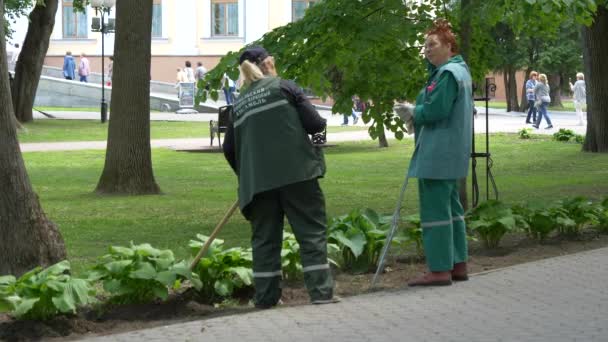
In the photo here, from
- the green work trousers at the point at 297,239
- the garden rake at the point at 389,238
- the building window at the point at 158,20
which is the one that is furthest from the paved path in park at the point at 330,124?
the building window at the point at 158,20

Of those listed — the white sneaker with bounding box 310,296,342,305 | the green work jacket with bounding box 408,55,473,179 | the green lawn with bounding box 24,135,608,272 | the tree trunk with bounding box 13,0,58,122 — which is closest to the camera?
the white sneaker with bounding box 310,296,342,305

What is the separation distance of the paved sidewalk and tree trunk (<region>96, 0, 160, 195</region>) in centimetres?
881

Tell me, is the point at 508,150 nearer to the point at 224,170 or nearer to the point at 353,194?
the point at 224,170

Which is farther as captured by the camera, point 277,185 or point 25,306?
point 277,185

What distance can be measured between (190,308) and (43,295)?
125 centimetres

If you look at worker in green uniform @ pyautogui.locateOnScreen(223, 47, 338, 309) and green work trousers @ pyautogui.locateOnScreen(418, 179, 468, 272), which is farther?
green work trousers @ pyautogui.locateOnScreen(418, 179, 468, 272)

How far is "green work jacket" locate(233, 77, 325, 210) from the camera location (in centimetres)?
835

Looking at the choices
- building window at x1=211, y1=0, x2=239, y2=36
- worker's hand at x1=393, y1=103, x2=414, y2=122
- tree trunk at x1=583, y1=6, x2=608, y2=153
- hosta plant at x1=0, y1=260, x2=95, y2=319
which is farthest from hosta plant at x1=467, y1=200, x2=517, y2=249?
building window at x1=211, y1=0, x2=239, y2=36

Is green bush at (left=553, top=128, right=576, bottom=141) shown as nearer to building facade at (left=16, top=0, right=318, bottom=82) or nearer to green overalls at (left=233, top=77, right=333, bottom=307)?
green overalls at (left=233, top=77, right=333, bottom=307)

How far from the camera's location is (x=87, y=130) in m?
36.2

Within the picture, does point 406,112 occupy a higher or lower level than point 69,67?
lower

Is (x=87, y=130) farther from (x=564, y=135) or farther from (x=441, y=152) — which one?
(x=441, y=152)

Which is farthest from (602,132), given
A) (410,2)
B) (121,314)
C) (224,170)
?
(121,314)

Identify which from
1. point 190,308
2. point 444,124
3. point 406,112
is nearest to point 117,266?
point 190,308
